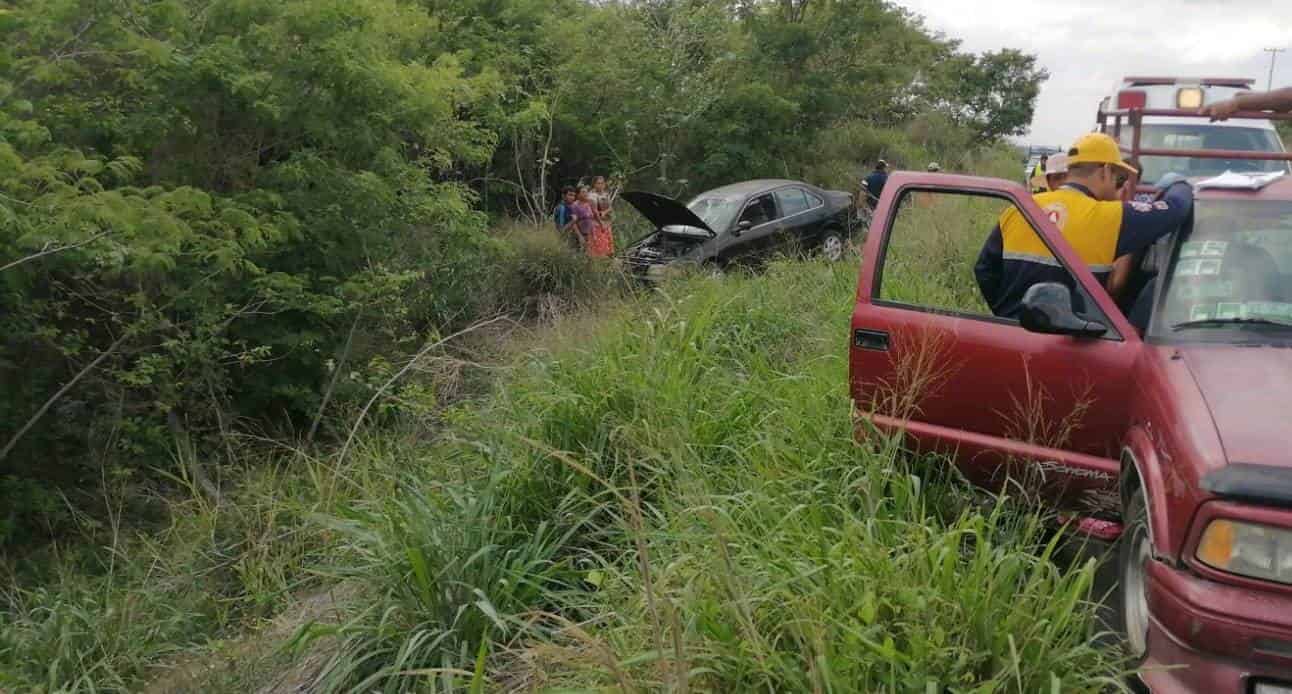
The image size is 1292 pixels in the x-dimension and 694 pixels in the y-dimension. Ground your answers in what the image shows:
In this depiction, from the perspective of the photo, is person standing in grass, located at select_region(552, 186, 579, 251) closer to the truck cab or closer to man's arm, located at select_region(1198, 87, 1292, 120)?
the truck cab

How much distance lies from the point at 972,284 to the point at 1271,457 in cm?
494

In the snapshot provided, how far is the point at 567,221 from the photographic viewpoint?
43.2ft

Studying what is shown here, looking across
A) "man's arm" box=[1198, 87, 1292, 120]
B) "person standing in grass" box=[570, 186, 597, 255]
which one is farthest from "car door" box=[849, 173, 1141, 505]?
"person standing in grass" box=[570, 186, 597, 255]

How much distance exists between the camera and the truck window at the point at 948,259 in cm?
383

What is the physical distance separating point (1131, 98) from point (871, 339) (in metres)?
6.73

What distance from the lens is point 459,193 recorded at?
36.2ft

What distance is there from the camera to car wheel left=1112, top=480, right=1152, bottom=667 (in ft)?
9.32

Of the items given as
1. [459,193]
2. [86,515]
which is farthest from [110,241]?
[459,193]

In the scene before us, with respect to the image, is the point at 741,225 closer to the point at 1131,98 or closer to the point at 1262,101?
the point at 1131,98

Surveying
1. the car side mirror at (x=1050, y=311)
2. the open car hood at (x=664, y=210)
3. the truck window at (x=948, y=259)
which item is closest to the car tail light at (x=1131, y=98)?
the truck window at (x=948, y=259)

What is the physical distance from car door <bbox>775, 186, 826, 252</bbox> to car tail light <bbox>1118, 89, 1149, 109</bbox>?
13.0ft

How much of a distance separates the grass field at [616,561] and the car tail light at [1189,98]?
2.47 meters

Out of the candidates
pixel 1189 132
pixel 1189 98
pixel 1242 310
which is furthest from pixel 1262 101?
pixel 1189 132

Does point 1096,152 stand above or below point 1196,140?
above
